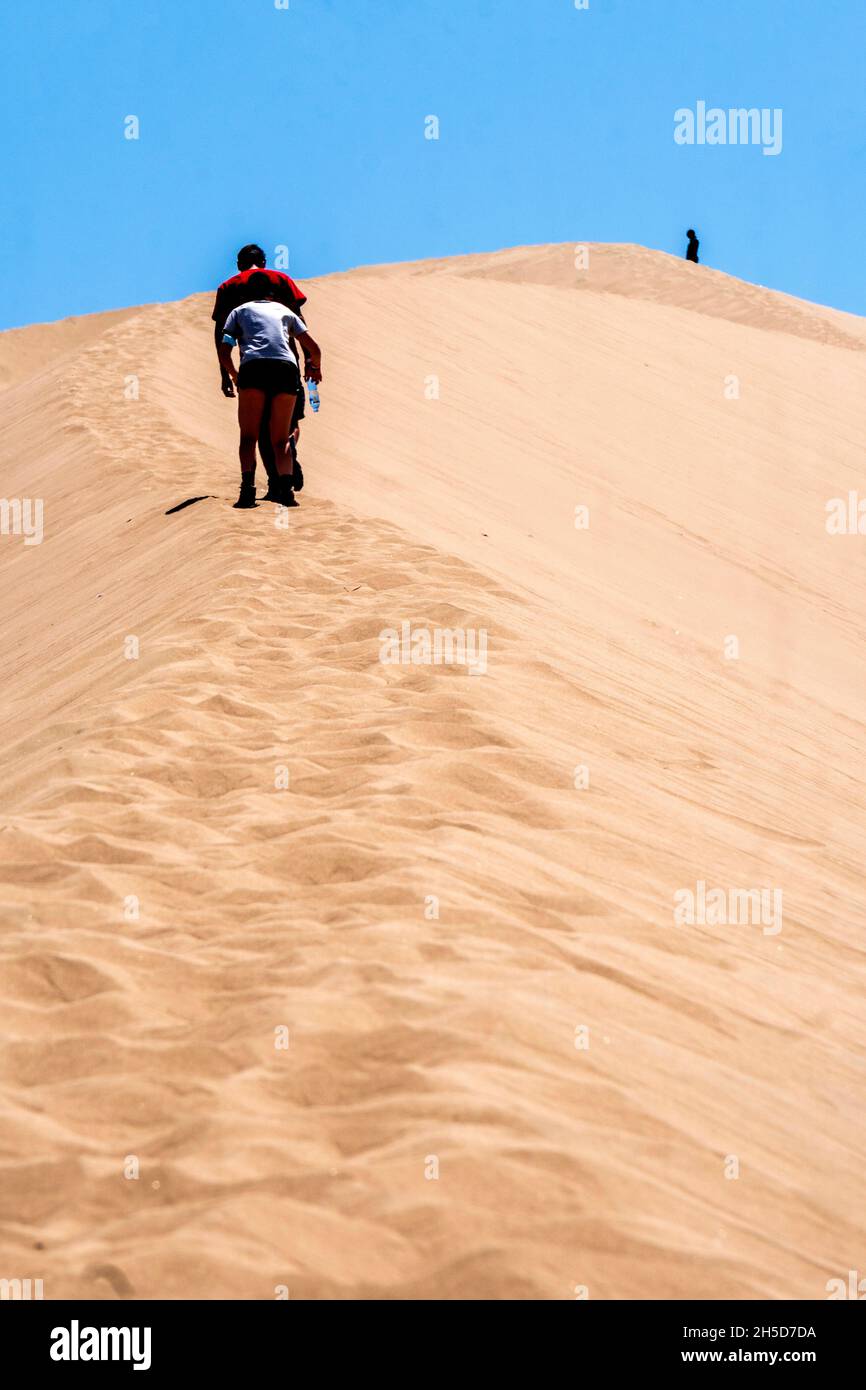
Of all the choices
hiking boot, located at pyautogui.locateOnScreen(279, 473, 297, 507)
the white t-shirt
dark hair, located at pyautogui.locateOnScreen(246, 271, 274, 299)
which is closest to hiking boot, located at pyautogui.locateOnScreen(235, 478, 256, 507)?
hiking boot, located at pyautogui.locateOnScreen(279, 473, 297, 507)

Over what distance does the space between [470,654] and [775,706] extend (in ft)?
7.35

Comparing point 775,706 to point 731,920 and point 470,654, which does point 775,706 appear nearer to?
point 470,654

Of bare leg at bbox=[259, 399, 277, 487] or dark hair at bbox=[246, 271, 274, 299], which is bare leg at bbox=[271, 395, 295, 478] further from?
dark hair at bbox=[246, 271, 274, 299]

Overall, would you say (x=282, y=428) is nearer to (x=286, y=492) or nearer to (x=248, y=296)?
(x=286, y=492)

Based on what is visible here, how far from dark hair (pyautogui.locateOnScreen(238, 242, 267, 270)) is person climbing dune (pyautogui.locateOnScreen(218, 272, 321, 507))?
14 cm

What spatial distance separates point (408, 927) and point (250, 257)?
575 centimetres

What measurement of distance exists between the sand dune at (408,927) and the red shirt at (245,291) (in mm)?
1186

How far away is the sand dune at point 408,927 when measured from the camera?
2438 millimetres

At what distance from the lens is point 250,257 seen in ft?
26.5

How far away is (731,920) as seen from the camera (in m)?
3.91

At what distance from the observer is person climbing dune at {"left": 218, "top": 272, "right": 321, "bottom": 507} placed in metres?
7.70

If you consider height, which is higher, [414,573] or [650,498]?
[650,498]

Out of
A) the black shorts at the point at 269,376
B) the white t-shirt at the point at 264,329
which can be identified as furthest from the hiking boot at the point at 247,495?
the white t-shirt at the point at 264,329
